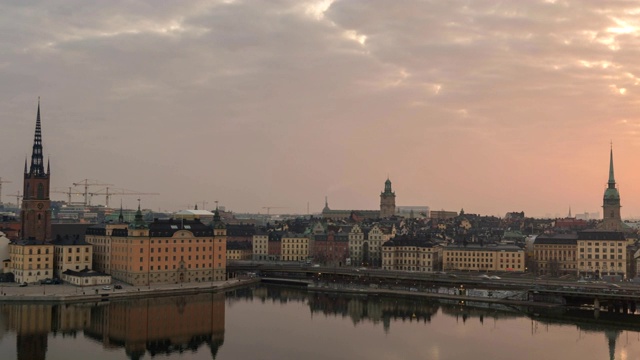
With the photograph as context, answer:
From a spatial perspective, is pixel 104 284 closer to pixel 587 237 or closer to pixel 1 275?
pixel 1 275

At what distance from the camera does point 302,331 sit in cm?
6172

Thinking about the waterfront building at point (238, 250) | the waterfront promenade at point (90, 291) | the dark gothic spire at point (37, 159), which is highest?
the dark gothic spire at point (37, 159)

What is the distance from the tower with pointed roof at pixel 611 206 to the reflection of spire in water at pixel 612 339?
2992 inches

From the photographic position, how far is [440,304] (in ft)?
258

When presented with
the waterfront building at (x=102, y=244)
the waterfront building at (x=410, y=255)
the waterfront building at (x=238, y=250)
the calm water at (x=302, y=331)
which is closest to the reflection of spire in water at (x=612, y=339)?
the calm water at (x=302, y=331)

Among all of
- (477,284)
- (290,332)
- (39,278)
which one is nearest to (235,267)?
(39,278)

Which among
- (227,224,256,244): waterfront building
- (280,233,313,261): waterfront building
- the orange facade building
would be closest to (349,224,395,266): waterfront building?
(280,233,313,261): waterfront building

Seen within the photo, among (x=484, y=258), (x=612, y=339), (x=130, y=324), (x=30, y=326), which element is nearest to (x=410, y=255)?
(x=484, y=258)

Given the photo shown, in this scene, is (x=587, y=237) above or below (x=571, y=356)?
above

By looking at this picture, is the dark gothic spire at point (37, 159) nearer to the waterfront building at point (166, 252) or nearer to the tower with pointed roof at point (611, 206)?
the waterfront building at point (166, 252)

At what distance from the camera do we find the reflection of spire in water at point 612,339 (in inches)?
2124

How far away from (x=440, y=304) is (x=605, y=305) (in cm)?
1776

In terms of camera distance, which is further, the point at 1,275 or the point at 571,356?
the point at 1,275

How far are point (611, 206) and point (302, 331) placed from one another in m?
93.3
